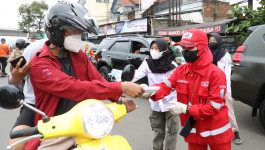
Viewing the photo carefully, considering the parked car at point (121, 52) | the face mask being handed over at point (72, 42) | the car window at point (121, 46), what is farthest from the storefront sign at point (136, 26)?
the face mask being handed over at point (72, 42)

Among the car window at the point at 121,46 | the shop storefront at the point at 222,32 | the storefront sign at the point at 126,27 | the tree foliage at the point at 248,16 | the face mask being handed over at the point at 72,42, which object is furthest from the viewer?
the storefront sign at the point at 126,27

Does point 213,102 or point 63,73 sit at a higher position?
point 63,73

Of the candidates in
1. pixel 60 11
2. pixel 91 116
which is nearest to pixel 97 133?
pixel 91 116

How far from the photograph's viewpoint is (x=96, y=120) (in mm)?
1116

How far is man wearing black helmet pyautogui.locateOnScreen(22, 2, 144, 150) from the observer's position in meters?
1.32

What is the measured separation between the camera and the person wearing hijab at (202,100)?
197 centimetres

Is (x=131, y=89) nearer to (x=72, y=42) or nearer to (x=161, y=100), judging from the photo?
(x=72, y=42)

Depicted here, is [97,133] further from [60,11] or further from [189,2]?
[189,2]

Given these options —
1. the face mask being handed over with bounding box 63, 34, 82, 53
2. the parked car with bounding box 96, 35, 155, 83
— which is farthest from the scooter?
the parked car with bounding box 96, 35, 155, 83

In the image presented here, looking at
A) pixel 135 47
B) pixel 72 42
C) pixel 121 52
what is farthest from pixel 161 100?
pixel 121 52

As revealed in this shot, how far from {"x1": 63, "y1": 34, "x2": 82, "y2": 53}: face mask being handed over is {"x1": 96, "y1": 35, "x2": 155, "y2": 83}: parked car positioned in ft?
15.8

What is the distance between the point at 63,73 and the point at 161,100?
5.90 feet

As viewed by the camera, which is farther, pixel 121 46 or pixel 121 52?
pixel 121 46

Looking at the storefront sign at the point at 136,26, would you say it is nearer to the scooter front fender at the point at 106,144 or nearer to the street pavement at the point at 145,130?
the street pavement at the point at 145,130
